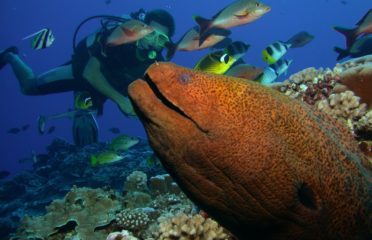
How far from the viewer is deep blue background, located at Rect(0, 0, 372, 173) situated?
4771 inches

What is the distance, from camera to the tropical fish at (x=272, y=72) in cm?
560

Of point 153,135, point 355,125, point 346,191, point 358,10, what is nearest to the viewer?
point 153,135

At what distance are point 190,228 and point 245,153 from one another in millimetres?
1733

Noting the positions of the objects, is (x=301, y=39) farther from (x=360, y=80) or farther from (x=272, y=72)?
(x=360, y=80)

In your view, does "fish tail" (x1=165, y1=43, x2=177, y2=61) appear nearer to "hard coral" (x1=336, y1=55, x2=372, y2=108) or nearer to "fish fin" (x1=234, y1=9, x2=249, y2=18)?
"fish fin" (x1=234, y1=9, x2=249, y2=18)

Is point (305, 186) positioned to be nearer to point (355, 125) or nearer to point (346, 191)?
point (346, 191)

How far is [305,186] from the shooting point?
1856mm

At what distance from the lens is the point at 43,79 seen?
1018 centimetres

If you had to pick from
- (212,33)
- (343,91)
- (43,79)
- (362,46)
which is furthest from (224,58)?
(43,79)

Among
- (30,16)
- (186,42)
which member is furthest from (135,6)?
(186,42)

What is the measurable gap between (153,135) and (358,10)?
6369 inches

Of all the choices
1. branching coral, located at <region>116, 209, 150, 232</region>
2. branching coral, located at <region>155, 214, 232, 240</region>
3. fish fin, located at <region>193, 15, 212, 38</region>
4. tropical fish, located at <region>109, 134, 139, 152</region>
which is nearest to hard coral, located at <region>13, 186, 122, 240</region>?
branching coral, located at <region>116, 209, 150, 232</region>

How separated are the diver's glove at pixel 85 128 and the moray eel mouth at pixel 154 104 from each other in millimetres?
7871

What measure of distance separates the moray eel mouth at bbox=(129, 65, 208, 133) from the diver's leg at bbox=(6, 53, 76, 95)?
27.7ft
